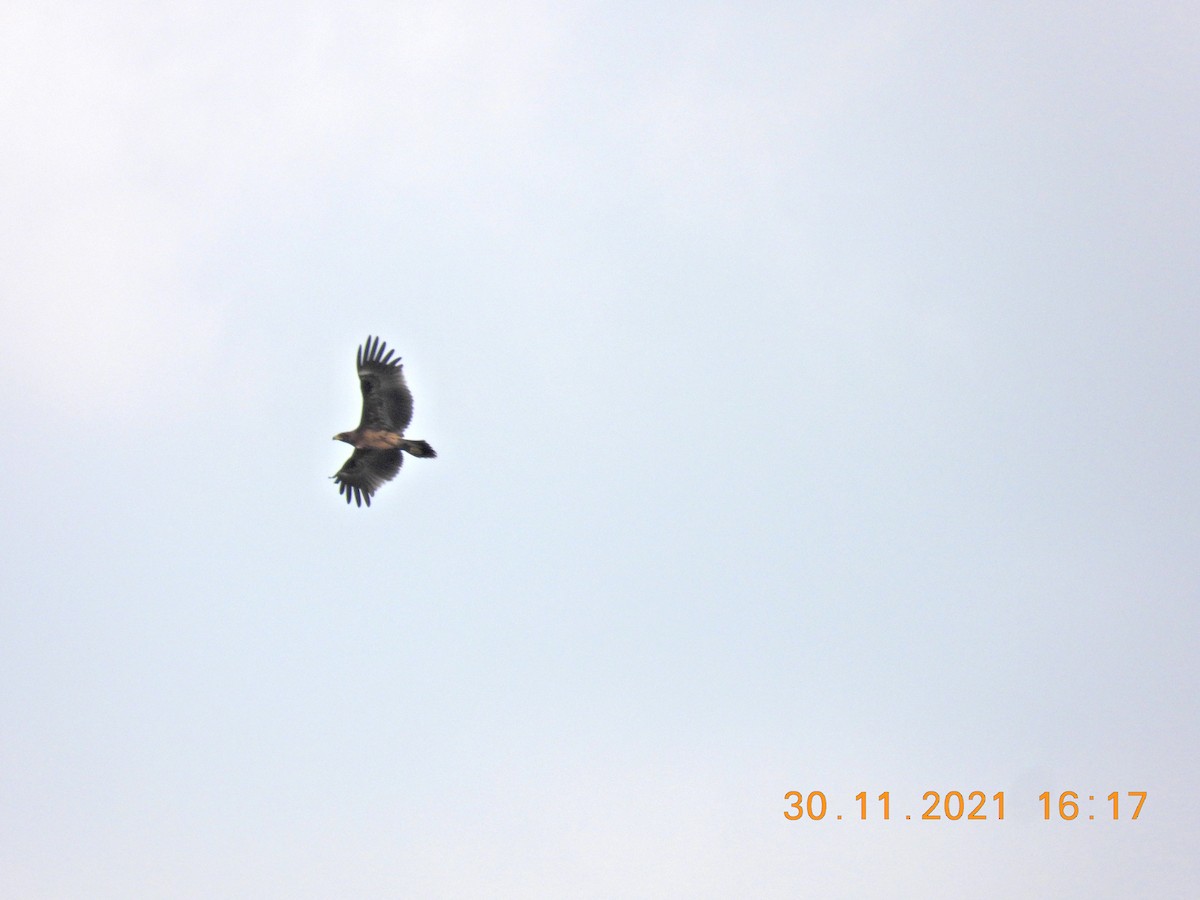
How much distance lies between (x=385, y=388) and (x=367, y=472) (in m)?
3.33

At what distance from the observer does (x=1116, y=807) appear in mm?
45719

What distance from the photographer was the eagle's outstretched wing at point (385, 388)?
4600cm

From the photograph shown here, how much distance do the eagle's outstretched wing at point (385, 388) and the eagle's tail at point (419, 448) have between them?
80 cm

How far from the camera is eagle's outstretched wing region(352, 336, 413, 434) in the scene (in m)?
46.0

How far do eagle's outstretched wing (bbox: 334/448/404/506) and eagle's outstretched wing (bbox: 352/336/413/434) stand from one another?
1.36 m

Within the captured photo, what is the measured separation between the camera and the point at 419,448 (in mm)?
45219

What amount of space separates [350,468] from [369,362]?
4.05m

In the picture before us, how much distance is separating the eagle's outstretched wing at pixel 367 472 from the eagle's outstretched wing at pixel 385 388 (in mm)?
1359

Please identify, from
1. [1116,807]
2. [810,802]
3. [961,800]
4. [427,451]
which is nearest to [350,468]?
[427,451]

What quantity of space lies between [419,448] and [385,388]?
258 centimetres

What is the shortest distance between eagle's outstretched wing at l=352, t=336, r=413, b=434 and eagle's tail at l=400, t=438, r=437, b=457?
0.80 metres

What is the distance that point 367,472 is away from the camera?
4734 centimetres

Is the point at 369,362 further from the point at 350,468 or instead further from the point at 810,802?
the point at 810,802

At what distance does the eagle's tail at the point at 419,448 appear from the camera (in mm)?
45094
